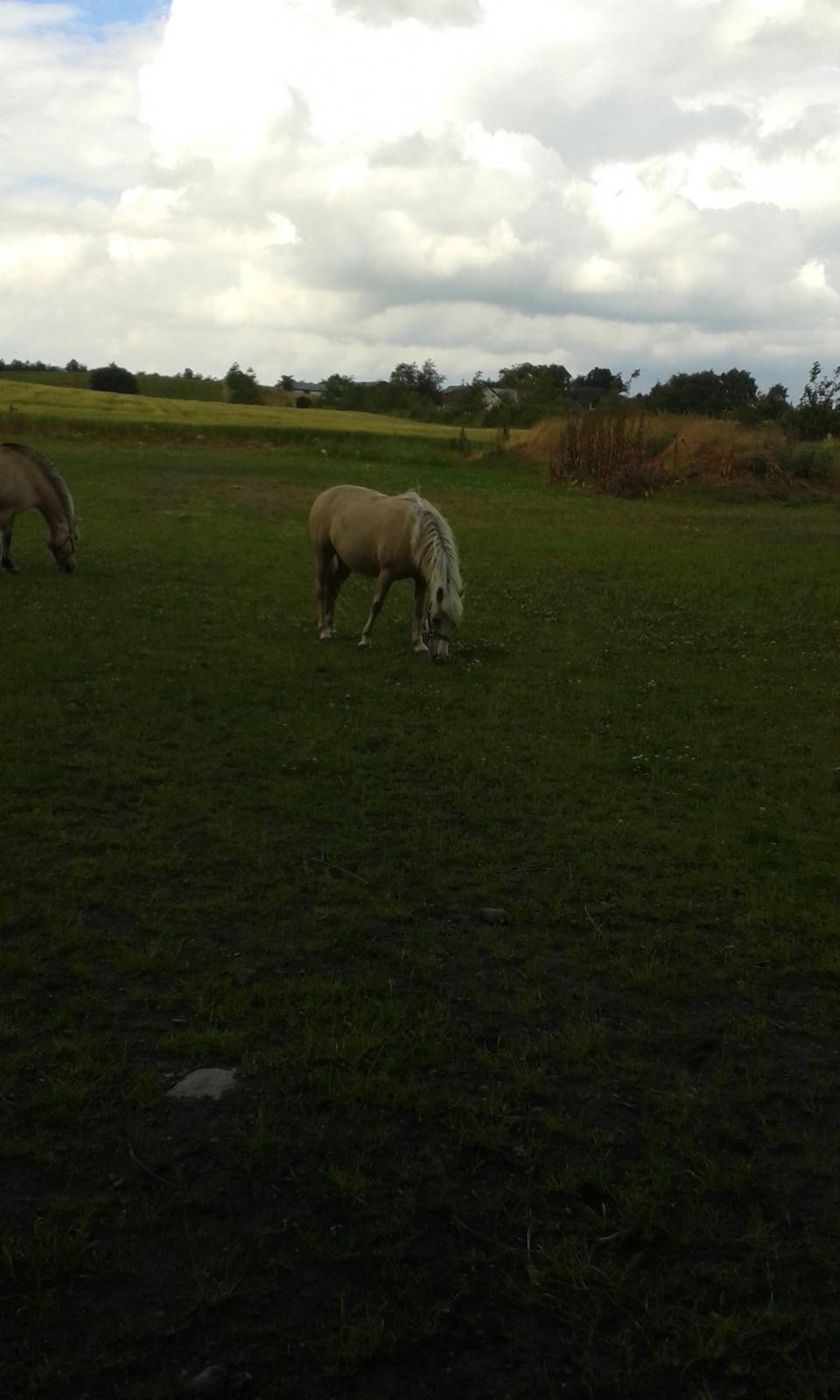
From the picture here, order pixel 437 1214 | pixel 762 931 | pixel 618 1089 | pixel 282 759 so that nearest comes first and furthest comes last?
pixel 437 1214 < pixel 618 1089 < pixel 762 931 < pixel 282 759

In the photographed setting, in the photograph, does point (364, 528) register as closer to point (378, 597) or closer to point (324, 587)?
point (378, 597)

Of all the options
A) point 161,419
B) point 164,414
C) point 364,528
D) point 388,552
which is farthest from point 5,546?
point 164,414

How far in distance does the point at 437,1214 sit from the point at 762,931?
2669mm

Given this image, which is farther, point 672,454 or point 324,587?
point 672,454

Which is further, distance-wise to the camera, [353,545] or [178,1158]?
[353,545]

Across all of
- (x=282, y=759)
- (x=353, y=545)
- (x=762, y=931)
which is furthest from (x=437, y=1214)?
(x=353, y=545)

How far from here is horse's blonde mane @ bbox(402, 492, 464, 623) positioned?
405 inches

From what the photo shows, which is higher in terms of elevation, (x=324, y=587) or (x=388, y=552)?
(x=388, y=552)

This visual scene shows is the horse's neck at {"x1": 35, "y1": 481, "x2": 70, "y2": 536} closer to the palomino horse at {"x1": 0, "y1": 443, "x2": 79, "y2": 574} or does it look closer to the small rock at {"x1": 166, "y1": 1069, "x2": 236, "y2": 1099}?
the palomino horse at {"x1": 0, "y1": 443, "x2": 79, "y2": 574}

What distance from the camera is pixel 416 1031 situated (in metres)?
4.40

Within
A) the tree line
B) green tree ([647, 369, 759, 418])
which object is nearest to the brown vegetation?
the tree line

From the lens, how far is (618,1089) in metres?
4.09

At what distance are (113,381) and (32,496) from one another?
6580 centimetres

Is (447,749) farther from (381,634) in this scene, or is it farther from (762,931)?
(381,634)
